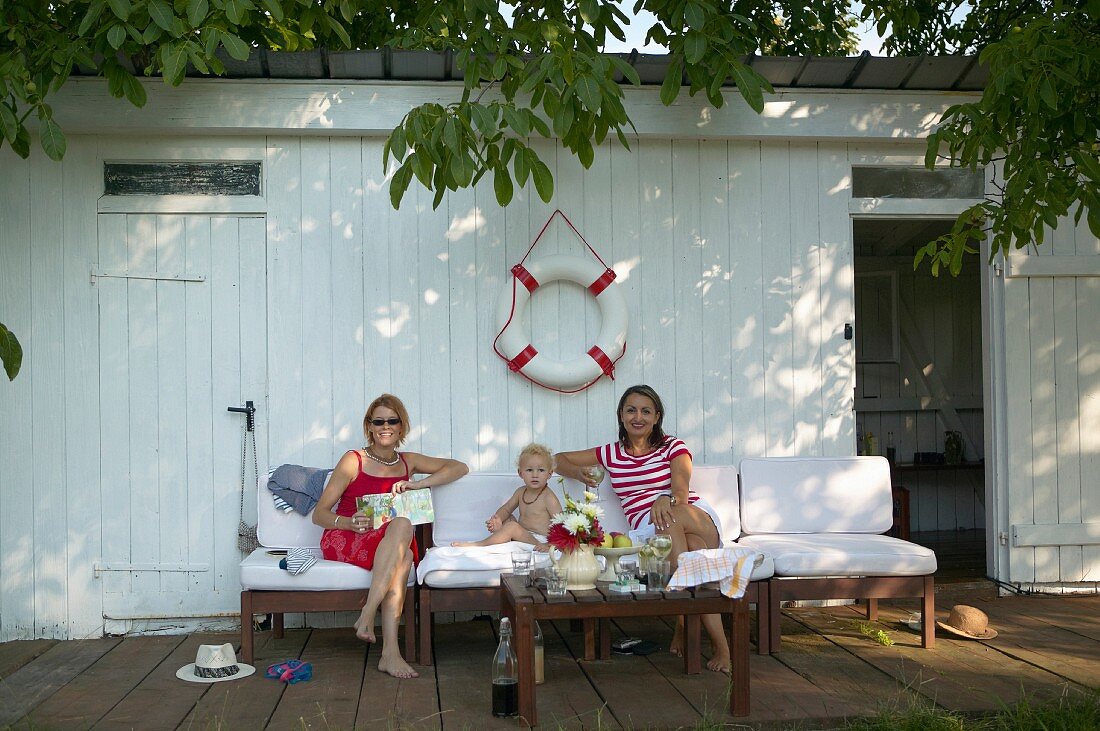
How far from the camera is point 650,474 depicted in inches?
158

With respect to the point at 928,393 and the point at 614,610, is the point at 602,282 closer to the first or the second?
the point at 614,610

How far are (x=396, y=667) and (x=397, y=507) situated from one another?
2.04ft

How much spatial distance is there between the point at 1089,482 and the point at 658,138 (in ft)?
7.81

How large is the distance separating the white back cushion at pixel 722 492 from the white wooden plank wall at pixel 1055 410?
51.1 inches

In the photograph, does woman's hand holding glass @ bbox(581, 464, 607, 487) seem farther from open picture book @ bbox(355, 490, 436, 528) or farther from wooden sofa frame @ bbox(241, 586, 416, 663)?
wooden sofa frame @ bbox(241, 586, 416, 663)

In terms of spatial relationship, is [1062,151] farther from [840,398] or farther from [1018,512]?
[1018,512]

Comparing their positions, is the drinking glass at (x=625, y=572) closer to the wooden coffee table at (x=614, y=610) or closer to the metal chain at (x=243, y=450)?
the wooden coffee table at (x=614, y=610)

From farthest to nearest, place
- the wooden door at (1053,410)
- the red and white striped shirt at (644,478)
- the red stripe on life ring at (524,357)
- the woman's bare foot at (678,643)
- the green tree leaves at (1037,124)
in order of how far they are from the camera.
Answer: the wooden door at (1053,410) → the red stripe on life ring at (524,357) → the red and white striped shirt at (644,478) → the woman's bare foot at (678,643) → the green tree leaves at (1037,124)

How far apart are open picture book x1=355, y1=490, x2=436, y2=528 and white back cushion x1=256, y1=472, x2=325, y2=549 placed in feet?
0.84

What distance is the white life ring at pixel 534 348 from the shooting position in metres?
4.37

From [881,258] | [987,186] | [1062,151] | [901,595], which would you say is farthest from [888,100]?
[881,258]

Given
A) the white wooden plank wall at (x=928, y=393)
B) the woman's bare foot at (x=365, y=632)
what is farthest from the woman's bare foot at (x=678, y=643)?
the white wooden plank wall at (x=928, y=393)

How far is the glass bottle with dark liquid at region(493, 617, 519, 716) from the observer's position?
3.04m

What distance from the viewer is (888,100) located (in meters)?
4.53
